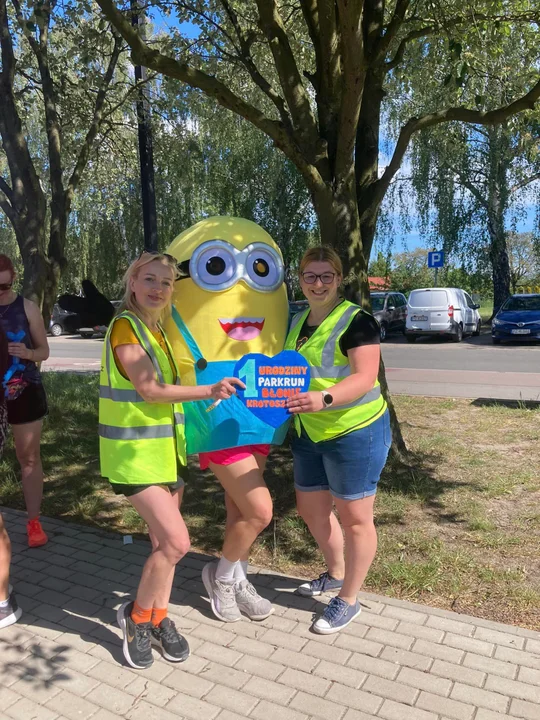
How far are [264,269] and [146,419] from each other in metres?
0.95

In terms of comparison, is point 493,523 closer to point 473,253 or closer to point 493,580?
point 493,580

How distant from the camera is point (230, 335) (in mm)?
2896

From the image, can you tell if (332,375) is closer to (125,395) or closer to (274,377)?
(274,377)

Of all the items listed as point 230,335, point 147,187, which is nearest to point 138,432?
point 230,335

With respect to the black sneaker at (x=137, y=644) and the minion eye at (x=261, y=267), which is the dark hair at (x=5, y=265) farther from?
the black sneaker at (x=137, y=644)

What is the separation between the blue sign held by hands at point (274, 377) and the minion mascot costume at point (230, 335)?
0.17m

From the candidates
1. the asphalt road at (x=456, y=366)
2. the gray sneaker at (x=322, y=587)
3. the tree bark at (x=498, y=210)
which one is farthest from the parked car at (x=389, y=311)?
the gray sneaker at (x=322, y=587)

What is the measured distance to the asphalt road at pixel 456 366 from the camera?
10.1 metres

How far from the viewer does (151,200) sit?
22.6 ft

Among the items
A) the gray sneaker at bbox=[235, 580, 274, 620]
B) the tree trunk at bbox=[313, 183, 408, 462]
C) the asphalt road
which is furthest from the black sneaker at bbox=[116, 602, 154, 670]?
the asphalt road

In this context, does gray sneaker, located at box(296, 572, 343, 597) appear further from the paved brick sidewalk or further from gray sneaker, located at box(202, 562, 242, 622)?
gray sneaker, located at box(202, 562, 242, 622)

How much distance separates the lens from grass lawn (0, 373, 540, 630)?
352 cm

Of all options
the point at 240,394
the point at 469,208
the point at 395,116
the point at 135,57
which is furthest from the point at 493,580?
the point at 469,208

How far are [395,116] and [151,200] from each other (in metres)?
14.8
